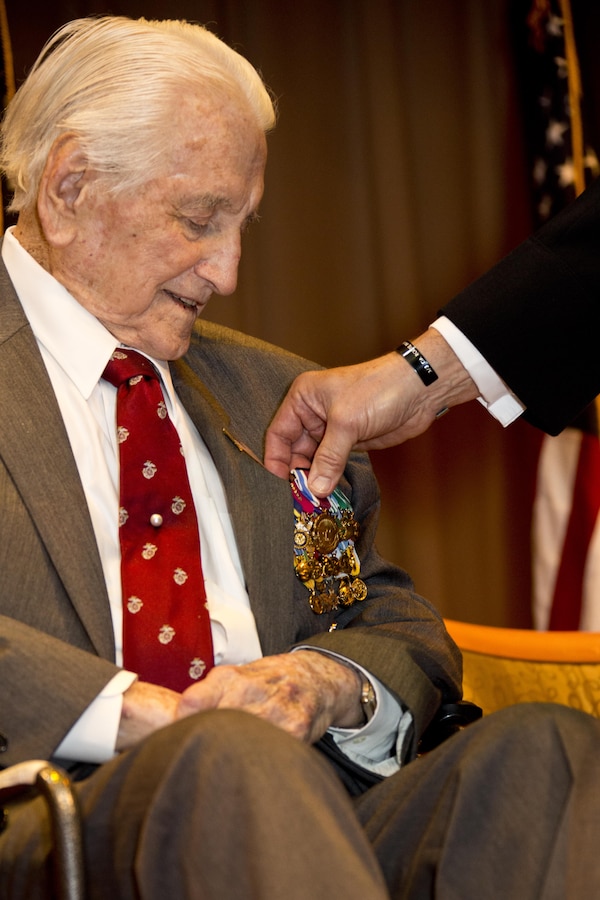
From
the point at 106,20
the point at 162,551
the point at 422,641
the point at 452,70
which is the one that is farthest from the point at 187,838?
the point at 452,70

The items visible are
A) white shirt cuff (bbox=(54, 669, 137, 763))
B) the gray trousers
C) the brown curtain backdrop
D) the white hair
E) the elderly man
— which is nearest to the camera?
the gray trousers

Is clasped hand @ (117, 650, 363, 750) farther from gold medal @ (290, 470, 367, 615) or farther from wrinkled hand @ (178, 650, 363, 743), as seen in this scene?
gold medal @ (290, 470, 367, 615)

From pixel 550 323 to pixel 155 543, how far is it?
0.79 meters

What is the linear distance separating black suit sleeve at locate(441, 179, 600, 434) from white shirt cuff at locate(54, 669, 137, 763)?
3.03 ft

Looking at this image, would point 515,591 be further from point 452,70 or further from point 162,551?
point 162,551

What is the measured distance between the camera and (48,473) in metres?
1.69

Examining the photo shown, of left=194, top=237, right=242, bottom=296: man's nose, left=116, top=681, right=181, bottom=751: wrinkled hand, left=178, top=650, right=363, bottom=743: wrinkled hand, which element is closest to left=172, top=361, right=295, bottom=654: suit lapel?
left=178, top=650, right=363, bottom=743: wrinkled hand

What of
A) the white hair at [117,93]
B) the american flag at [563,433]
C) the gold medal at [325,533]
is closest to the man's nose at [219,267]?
the white hair at [117,93]

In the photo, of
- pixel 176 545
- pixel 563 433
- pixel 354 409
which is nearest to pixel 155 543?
pixel 176 545

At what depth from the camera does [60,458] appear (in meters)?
1.71

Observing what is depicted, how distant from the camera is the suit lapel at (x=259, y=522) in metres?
1.83

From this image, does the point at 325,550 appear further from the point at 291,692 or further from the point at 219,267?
the point at 219,267

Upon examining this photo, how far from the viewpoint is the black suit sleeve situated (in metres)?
1.98

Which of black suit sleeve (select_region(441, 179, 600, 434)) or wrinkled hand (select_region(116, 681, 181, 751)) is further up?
black suit sleeve (select_region(441, 179, 600, 434))
